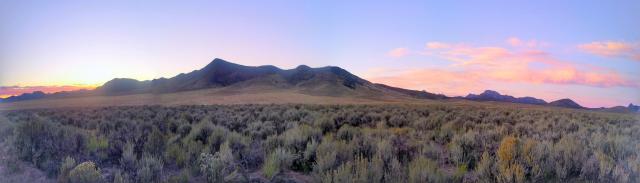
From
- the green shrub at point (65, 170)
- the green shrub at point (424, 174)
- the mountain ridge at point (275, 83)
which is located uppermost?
the mountain ridge at point (275, 83)

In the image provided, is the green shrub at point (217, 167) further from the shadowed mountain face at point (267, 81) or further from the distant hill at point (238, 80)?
the shadowed mountain face at point (267, 81)

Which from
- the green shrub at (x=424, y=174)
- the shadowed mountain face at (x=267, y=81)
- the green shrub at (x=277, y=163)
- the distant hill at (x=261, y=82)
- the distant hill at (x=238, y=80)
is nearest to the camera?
the green shrub at (x=424, y=174)

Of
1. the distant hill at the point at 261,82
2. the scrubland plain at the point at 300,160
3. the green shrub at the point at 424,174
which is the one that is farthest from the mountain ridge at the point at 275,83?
the green shrub at the point at 424,174

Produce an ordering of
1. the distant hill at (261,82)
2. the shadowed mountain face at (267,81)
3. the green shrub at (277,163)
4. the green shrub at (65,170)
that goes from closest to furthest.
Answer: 1. the green shrub at (65,170)
2. the green shrub at (277,163)
3. the distant hill at (261,82)
4. the shadowed mountain face at (267,81)

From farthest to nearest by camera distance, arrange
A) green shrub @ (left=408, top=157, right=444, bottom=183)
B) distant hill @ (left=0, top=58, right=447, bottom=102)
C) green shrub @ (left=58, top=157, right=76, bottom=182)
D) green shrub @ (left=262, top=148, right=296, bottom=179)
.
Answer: distant hill @ (left=0, top=58, right=447, bottom=102) < green shrub @ (left=262, top=148, right=296, bottom=179) < green shrub @ (left=58, top=157, right=76, bottom=182) < green shrub @ (left=408, top=157, right=444, bottom=183)

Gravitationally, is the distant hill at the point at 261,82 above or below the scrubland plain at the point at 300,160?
above

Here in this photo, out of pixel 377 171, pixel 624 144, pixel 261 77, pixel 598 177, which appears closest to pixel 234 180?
pixel 377 171

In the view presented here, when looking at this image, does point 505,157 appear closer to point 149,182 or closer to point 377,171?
point 377,171

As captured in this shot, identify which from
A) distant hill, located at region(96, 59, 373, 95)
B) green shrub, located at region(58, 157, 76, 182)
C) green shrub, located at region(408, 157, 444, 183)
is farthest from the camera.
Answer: distant hill, located at region(96, 59, 373, 95)

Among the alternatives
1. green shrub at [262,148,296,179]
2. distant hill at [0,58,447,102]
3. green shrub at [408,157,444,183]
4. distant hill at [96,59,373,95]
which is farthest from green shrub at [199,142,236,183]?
distant hill at [0,58,447,102]

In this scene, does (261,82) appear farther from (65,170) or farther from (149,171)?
(149,171)

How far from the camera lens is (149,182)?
629 centimetres

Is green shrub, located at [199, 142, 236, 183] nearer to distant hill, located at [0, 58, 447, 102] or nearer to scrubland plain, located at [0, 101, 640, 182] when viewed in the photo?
scrubland plain, located at [0, 101, 640, 182]

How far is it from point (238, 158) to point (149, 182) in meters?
1.91
